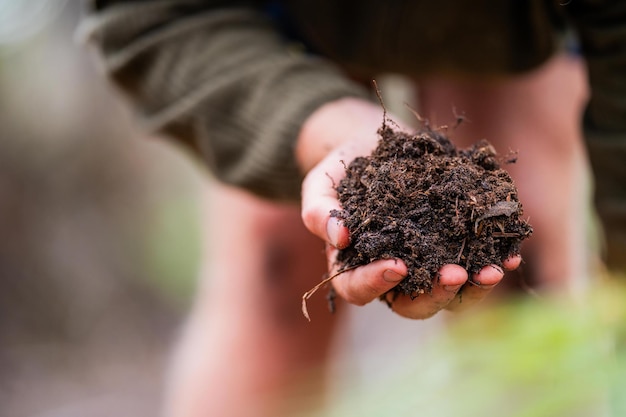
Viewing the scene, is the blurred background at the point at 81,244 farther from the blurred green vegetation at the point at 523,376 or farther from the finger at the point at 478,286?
the finger at the point at 478,286

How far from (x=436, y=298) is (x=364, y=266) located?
0.35ft

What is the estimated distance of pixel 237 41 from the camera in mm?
Result: 1446

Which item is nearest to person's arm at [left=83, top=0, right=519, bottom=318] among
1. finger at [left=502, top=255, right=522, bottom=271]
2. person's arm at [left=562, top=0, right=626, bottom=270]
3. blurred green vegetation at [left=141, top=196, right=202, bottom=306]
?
finger at [left=502, top=255, right=522, bottom=271]

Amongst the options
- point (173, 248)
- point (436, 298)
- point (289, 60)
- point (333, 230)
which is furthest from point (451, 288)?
point (173, 248)

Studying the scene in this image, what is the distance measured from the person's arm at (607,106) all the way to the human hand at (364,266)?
54 centimetres

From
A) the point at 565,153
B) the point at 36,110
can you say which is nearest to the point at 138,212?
the point at 36,110

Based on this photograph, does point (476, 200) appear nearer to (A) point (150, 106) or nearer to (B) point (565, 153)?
(A) point (150, 106)

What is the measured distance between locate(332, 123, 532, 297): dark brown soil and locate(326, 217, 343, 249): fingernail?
1cm

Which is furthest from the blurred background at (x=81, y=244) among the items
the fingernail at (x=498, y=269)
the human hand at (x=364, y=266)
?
the fingernail at (x=498, y=269)

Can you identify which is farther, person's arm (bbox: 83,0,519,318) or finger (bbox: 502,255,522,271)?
person's arm (bbox: 83,0,519,318)

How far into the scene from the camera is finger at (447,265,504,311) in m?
0.86

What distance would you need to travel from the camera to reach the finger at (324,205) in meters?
0.90

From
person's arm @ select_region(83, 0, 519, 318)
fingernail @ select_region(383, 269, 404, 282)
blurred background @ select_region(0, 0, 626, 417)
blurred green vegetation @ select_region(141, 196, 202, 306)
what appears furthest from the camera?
blurred green vegetation @ select_region(141, 196, 202, 306)

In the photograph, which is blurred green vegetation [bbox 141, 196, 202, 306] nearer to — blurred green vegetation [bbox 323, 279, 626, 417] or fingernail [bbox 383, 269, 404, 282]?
blurred green vegetation [bbox 323, 279, 626, 417]
